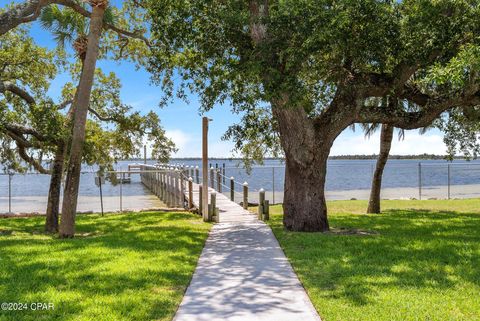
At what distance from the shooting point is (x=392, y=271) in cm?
702

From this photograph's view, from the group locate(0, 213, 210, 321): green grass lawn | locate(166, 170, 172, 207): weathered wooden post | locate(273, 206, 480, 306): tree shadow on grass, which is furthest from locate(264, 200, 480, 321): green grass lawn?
locate(166, 170, 172, 207): weathered wooden post

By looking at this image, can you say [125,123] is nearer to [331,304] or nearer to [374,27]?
[374,27]

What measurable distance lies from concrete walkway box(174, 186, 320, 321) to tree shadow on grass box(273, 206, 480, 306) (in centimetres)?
32

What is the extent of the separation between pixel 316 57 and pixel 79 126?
569 cm

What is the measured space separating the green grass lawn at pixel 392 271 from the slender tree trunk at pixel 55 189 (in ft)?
20.9

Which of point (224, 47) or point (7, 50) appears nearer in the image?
point (224, 47)

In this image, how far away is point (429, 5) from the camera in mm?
9812

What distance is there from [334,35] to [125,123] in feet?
29.8

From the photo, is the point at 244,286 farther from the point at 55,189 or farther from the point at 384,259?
the point at 55,189

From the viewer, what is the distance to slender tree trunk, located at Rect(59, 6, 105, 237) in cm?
1103

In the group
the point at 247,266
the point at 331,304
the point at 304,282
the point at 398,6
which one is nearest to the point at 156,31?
the point at 398,6

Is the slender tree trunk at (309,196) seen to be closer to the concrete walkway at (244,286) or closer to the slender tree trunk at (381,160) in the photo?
the concrete walkway at (244,286)

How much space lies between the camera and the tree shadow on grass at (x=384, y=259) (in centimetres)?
625

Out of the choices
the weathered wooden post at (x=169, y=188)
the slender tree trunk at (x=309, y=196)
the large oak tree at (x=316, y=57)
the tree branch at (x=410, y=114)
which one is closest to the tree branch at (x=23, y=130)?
the large oak tree at (x=316, y=57)
